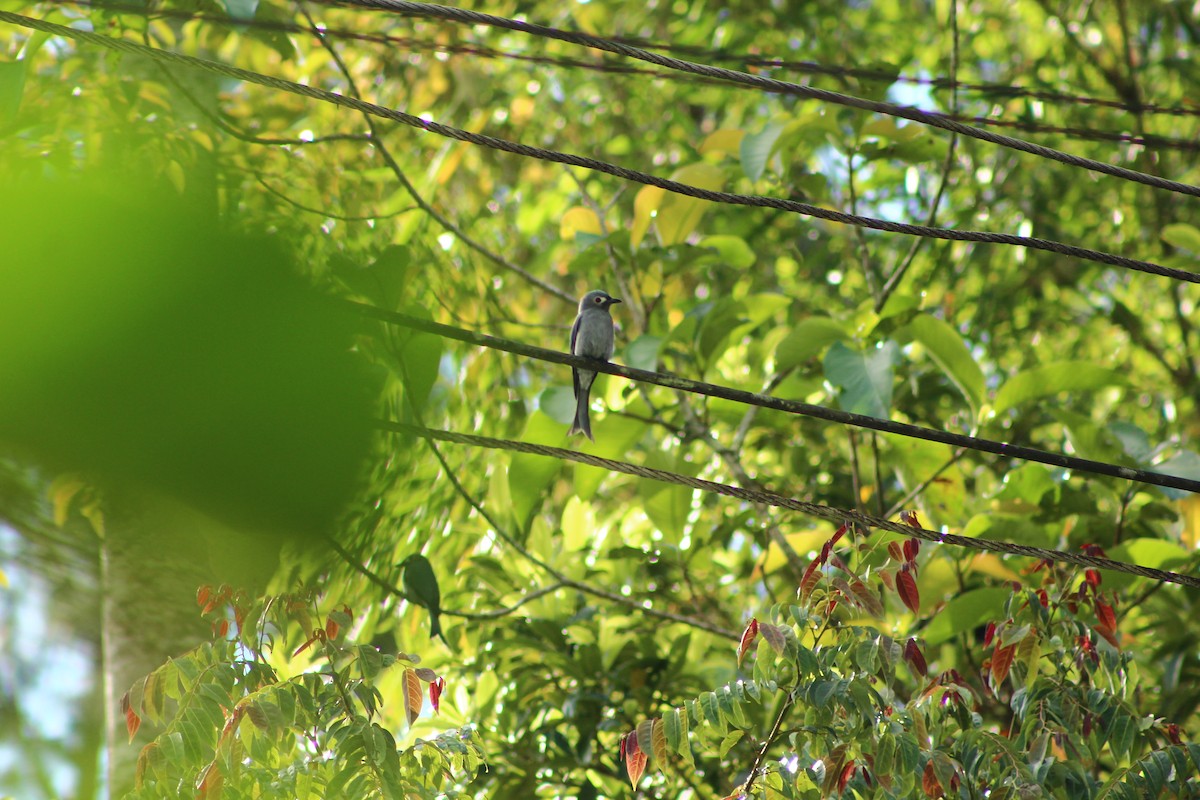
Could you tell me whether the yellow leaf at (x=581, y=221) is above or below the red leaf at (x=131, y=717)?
above

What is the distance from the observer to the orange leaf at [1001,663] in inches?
109

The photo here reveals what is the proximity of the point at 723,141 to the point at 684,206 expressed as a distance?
1.64ft

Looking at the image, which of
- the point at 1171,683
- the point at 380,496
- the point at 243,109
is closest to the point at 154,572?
the point at 380,496

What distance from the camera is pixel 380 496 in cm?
118

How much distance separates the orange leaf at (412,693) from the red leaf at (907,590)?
4.22 feet

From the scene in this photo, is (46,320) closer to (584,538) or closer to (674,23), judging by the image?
(584,538)

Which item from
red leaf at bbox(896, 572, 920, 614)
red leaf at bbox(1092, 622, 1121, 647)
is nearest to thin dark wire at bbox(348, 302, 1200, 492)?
red leaf at bbox(896, 572, 920, 614)

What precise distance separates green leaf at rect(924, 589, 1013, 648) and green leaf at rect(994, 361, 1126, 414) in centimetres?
75

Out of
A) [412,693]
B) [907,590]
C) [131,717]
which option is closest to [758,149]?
[907,590]

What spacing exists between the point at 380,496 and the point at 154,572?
59.5 inches

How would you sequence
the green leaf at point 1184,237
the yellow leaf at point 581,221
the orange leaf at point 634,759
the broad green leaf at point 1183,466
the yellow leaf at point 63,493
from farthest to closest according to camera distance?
1. the yellow leaf at point 581,221
2. the green leaf at point 1184,237
3. the broad green leaf at point 1183,466
4. the orange leaf at point 634,759
5. the yellow leaf at point 63,493

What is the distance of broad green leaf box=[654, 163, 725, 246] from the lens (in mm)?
4234

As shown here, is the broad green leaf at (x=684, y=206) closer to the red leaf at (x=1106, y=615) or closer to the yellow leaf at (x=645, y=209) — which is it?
the yellow leaf at (x=645, y=209)

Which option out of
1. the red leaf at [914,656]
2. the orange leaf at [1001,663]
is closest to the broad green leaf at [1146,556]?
the orange leaf at [1001,663]
